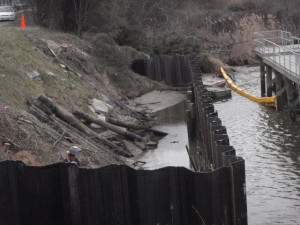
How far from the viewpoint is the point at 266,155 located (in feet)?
63.2

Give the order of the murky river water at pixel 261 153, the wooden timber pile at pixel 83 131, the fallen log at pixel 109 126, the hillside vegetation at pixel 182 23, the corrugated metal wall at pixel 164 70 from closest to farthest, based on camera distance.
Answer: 1. the murky river water at pixel 261 153
2. the wooden timber pile at pixel 83 131
3. the fallen log at pixel 109 126
4. the corrugated metal wall at pixel 164 70
5. the hillside vegetation at pixel 182 23

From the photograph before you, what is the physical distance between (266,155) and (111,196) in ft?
34.7

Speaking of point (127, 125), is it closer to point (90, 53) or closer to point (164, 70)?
point (90, 53)

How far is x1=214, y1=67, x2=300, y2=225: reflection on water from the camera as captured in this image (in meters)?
14.3

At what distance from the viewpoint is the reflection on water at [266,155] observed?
1427 centimetres

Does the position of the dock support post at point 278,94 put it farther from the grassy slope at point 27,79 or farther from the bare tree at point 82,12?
the bare tree at point 82,12

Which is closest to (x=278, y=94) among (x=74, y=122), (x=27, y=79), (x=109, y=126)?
(x=109, y=126)

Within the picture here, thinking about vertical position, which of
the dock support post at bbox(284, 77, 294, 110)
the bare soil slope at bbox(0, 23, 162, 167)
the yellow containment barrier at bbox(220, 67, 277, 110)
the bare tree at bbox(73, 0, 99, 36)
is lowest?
the yellow containment barrier at bbox(220, 67, 277, 110)

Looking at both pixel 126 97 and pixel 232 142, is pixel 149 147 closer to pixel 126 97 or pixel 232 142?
pixel 232 142

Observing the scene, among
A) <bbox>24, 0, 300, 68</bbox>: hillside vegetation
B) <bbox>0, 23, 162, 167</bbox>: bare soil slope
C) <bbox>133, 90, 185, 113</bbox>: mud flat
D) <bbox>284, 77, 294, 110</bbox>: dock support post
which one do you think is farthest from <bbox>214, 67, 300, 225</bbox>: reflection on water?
<bbox>24, 0, 300, 68</bbox>: hillside vegetation

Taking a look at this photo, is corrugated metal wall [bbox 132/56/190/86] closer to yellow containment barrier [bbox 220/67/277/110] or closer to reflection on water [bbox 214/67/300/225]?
yellow containment barrier [bbox 220/67/277/110]

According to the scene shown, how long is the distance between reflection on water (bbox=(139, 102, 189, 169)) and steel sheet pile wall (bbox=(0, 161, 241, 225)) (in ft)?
24.6

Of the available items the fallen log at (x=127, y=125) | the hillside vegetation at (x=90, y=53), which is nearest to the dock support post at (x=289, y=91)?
the hillside vegetation at (x=90, y=53)

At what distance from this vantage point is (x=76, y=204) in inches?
392
